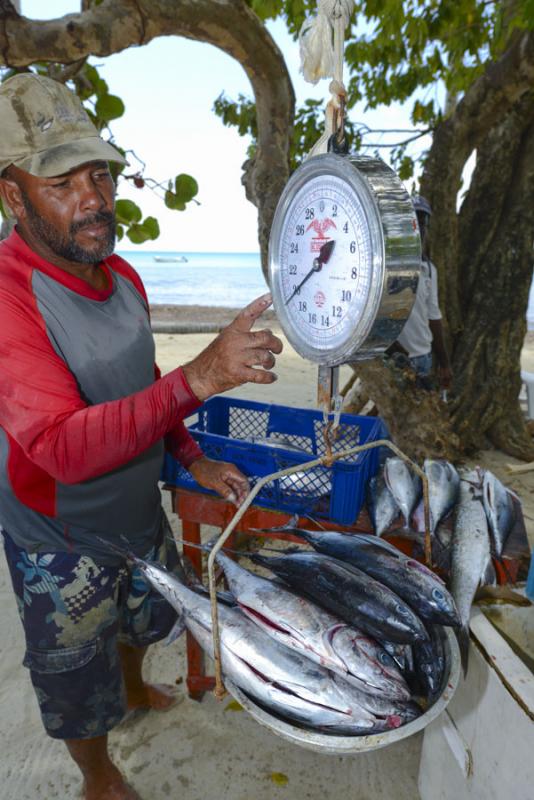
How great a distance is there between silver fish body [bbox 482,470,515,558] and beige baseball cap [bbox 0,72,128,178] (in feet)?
6.04

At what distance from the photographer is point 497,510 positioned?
2145 mm

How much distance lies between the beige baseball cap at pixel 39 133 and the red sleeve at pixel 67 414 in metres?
0.50

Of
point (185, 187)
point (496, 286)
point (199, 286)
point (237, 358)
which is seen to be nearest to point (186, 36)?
point (185, 187)

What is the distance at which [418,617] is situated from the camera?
1.46m

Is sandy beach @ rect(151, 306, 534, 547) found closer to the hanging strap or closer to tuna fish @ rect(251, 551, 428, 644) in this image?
tuna fish @ rect(251, 551, 428, 644)

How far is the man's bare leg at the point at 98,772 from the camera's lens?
2119 millimetres

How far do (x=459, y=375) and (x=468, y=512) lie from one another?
3.90m

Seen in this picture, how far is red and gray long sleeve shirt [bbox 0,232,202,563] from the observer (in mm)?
1524

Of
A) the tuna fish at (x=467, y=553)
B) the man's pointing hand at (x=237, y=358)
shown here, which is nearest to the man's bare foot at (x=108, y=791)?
the tuna fish at (x=467, y=553)

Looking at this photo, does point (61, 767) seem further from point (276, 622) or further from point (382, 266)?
point (382, 266)

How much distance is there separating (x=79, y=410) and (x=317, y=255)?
803mm

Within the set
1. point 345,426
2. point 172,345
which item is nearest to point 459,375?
point 345,426

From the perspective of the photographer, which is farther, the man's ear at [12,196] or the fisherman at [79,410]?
the man's ear at [12,196]

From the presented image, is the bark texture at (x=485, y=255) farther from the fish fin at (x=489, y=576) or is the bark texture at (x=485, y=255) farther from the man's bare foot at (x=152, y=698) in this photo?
the man's bare foot at (x=152, y=698)
